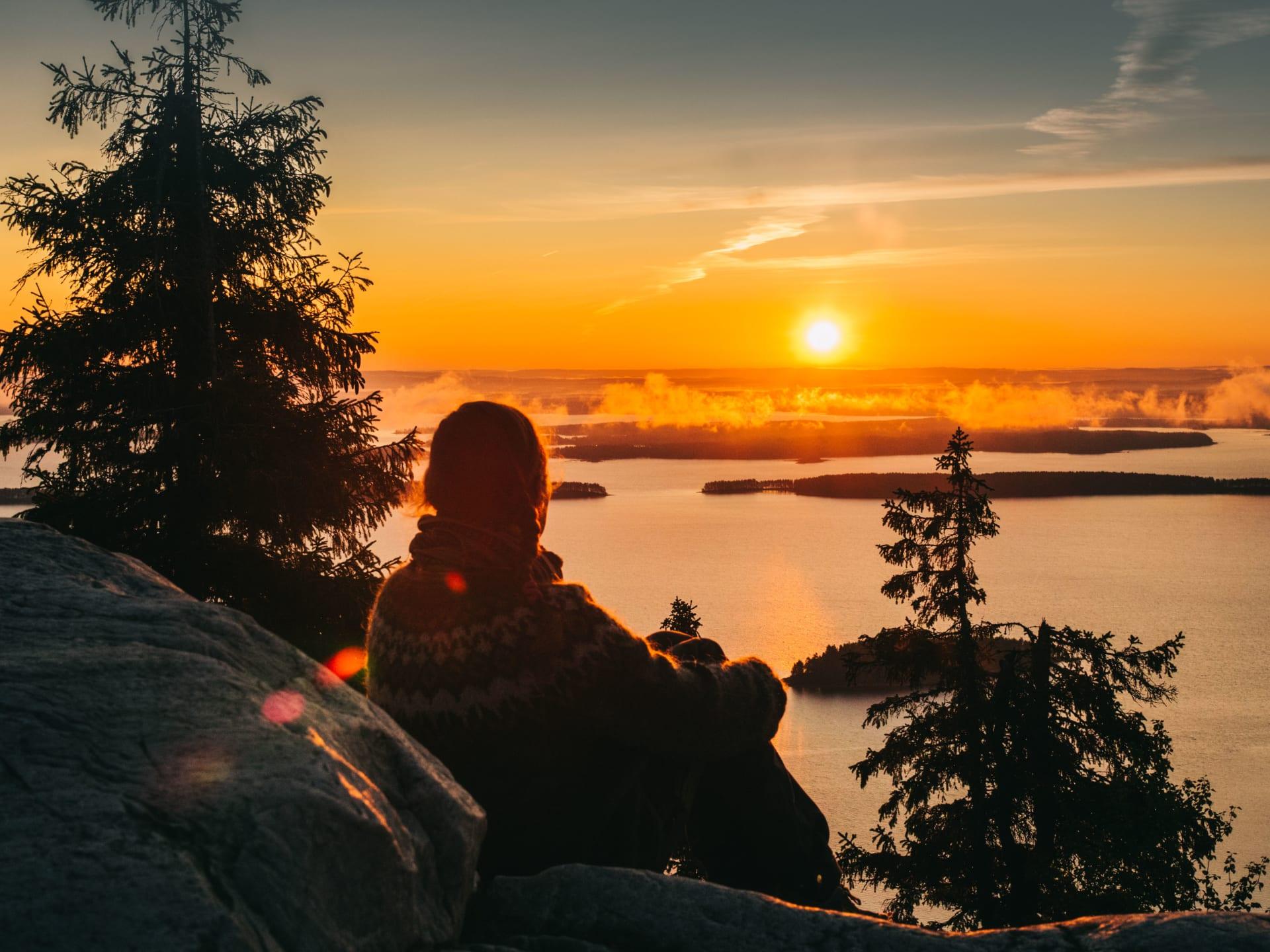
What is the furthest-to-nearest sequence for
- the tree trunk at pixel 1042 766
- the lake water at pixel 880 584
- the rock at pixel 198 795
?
the lake water at pixel 880 584
the tree trunk at pixel 1042 766
the rock at pixel 198 795

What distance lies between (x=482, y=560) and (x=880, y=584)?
232ft

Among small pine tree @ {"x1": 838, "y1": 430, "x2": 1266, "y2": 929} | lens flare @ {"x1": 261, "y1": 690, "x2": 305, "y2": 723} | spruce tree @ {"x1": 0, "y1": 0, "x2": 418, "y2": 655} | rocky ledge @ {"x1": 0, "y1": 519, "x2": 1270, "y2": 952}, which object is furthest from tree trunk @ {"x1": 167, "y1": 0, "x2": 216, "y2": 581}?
small pine tree @ {"x1": 838, "y1": 430, "x2": 1266, "y2": 929}

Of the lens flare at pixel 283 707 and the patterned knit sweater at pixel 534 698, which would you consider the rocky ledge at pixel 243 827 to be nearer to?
the lens flare at pixel 283 707

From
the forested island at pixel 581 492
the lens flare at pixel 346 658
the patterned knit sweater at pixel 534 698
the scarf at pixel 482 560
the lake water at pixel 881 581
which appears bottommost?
the lake water at pixel 881 581

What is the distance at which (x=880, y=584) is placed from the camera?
71062 mm

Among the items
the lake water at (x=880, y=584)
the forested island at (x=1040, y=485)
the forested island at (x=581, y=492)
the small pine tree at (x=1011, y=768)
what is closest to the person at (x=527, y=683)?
the lake water at (x=880, y=584)

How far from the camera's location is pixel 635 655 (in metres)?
2.85

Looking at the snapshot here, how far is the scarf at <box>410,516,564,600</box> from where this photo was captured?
289 cm

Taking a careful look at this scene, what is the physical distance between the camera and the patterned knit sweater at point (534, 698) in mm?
2840

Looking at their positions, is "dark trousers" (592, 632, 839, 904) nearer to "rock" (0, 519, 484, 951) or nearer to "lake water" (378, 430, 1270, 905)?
"rock" (0, 519, 484, 951)

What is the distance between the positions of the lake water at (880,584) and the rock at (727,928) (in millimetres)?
1408

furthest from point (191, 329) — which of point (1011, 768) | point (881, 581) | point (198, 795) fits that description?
point (881, 581)

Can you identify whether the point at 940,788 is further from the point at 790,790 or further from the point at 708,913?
the point at 708,913

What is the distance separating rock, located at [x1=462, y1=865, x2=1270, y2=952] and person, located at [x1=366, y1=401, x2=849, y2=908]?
406mm
